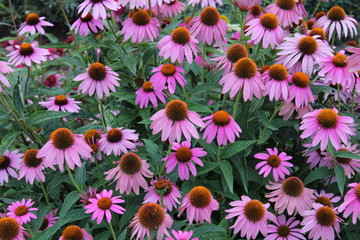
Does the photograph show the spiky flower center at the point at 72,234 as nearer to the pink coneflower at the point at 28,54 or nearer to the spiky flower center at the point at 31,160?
the spiky flower center at the point at 31,160

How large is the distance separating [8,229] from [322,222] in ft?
4.14

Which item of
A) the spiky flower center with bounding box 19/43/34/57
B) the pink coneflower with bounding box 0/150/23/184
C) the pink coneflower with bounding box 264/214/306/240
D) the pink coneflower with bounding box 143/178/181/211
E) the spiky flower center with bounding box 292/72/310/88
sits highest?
the spiky flower center with bounding box 292/72/310/88

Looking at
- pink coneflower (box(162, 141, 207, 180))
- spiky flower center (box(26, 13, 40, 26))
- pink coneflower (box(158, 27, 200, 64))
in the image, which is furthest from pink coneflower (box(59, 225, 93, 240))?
spiky flower center (box(26, 13, 40, 26))

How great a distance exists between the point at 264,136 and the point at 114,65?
3.07 feet

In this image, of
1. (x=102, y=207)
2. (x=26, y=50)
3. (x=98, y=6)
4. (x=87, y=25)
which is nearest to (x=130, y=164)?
(x=102, y=207)

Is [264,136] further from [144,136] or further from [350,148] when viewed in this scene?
[144,136]

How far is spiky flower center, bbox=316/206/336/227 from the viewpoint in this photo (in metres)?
1.66

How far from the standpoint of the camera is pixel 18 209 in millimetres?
1850

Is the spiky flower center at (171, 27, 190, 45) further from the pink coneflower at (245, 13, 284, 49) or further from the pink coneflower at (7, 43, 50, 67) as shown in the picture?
the pink coneflower at (7, 43, 50, 67)

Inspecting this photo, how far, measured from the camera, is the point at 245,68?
5.87 feet

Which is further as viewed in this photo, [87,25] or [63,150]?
Result: [87,25]

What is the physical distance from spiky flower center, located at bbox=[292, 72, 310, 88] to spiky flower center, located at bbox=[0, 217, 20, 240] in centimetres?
135

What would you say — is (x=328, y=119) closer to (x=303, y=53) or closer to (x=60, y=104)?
(x=303, y=53)

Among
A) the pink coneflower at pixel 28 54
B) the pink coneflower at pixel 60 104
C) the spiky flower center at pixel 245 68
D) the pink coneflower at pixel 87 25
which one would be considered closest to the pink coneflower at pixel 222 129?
the spiky flower center at pixel 245 68
